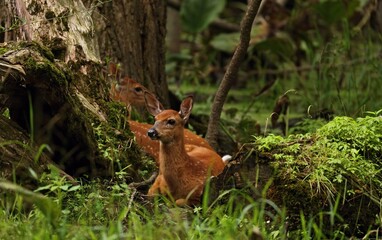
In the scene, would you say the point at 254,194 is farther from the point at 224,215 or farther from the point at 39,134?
the point at 39,134

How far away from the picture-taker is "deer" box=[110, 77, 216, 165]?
7.33 metres

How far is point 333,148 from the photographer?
5359 mm

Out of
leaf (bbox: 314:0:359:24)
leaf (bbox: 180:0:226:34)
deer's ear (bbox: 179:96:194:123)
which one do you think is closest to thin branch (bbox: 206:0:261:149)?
deer's ear (bbox: 179:96:194:123)

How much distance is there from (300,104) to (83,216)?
19.7 ft

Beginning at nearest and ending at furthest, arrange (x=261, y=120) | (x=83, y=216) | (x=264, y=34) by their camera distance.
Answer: (x=83, y=216) < (x=261, y=120) < (x=264, y=34)

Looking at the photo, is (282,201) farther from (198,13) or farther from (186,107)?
(198,13)

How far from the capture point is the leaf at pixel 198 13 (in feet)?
40.6

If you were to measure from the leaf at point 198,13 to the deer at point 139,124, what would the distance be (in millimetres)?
3884

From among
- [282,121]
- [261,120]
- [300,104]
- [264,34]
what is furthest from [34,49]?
[264,34]

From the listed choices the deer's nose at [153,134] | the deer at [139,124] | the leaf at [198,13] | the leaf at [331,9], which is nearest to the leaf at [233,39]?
the leaf at [198,13]

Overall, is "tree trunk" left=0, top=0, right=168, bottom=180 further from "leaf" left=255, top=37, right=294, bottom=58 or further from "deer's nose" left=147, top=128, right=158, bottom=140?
"leaf" left=255, top=37, right=294, bottom=58

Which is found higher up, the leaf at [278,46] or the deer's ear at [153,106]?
the deer's ear at [153,106]

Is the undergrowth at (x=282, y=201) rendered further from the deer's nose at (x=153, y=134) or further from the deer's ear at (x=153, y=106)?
the deer's ear at (x=153, y=106)

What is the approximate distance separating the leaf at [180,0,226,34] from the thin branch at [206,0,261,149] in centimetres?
487
